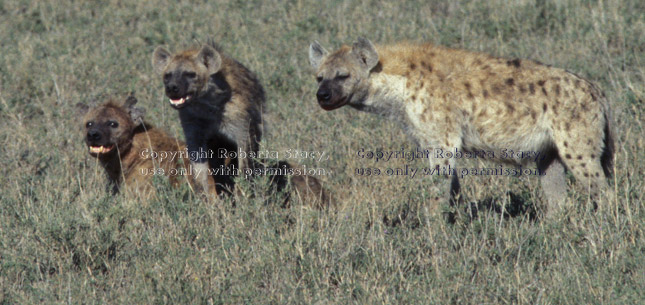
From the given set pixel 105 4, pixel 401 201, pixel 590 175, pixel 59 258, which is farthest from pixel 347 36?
pixel 59 258

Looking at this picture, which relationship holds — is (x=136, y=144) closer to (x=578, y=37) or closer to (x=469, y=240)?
(x=469, y=240)

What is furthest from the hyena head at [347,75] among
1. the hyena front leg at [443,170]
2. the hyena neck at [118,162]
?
the hyena neck at [118,162]

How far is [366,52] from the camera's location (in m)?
6.87

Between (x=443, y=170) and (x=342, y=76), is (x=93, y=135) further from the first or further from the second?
(x=443, y=170)

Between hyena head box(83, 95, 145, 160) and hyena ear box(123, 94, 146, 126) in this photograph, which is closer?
hyena head box(83, 95, 145, 160)

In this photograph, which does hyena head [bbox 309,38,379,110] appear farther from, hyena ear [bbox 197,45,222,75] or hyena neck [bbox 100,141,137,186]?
hyena neck [bbox 100,141,137,186]

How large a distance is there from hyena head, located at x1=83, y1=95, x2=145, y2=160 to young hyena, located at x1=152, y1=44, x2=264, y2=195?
25.7 inches

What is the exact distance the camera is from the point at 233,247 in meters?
6.14

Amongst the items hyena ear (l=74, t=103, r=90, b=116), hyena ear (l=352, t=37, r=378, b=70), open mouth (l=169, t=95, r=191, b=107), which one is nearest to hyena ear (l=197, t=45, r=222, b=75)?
open mouth (l=169, t=95, r=191, b=107)

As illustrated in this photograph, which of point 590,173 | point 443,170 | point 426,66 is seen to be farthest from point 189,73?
point 590,173

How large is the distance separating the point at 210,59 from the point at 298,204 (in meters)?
1.48

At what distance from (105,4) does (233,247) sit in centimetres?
788

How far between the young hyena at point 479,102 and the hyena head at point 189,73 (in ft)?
3.53

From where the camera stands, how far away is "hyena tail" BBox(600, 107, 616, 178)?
21.6 feet
